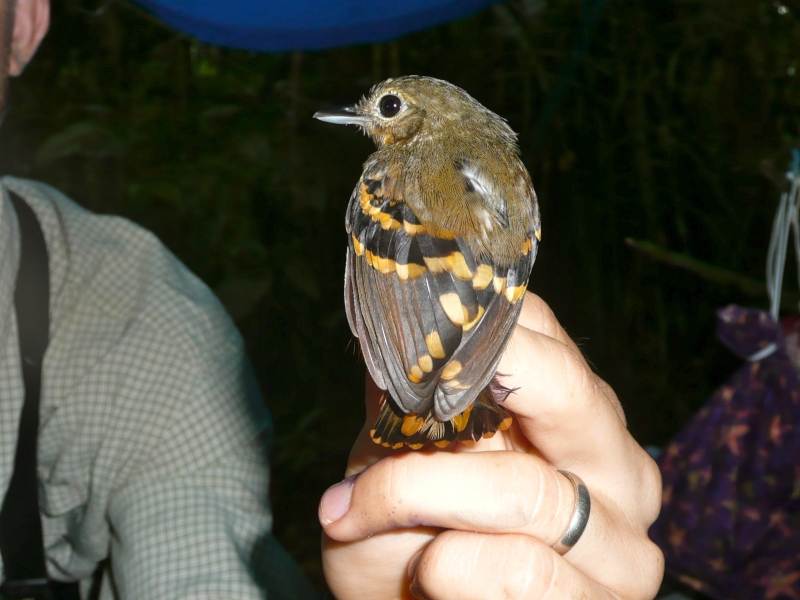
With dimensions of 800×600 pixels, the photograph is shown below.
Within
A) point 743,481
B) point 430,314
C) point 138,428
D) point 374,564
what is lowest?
point 743,481

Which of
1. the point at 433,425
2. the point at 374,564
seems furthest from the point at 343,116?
the point at 374,564

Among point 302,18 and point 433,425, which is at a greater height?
point 302,18

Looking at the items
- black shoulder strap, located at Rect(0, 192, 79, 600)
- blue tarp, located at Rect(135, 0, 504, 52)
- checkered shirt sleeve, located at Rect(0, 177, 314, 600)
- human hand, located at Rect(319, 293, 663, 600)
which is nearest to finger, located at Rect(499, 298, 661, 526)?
human hand, located at Rect(319, 293, 663, 600)

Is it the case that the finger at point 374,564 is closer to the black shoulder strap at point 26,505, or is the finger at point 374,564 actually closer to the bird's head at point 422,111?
the bird's head at point 422,111

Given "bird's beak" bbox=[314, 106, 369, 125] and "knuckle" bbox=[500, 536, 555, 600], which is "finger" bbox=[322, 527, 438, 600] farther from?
"bird's beak" bbox=[314, 106, 369, 125]

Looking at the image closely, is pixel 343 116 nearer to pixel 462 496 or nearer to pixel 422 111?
pixel 422 111
